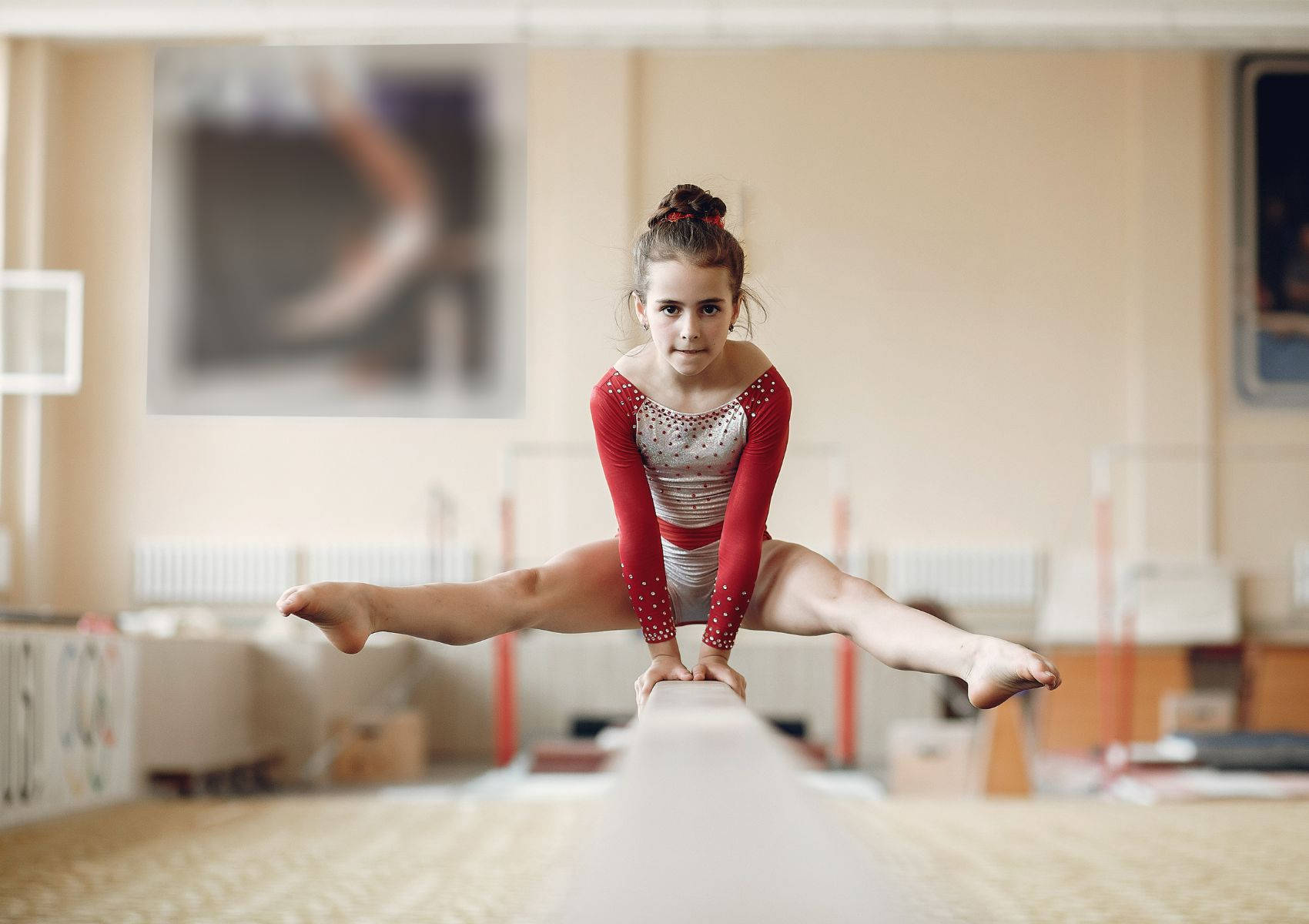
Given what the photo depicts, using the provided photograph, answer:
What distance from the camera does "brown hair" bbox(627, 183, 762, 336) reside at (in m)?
1.44

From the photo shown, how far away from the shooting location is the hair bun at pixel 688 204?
4.80 feet

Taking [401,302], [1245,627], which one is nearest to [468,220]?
[401,302]

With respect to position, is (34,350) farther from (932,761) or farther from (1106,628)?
(1106,628)

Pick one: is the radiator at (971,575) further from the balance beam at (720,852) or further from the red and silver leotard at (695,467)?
Result: the balance beam at (720,852)

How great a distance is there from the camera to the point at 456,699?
8281mm

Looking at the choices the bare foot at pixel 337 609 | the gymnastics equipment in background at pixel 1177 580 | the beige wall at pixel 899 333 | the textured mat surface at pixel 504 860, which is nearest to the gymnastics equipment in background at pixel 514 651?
the beige wall at pixel 899 333

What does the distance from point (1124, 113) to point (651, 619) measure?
325 inches

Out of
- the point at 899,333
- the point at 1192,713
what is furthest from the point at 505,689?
the point at 1192,713

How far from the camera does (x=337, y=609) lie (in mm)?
1405

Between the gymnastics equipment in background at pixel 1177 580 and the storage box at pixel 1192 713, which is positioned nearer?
the gymnastics equipment in background at pixel 1177 580

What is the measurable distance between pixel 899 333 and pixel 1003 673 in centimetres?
750

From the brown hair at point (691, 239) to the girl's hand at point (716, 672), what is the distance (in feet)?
1.54

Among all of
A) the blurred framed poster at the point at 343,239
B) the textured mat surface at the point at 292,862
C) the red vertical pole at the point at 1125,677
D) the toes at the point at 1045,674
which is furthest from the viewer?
the blurred framed poster at the point at 343,239

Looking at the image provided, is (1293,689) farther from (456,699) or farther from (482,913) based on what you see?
(482,913)
